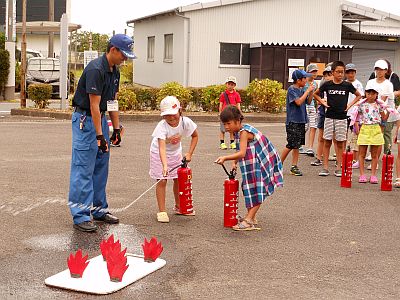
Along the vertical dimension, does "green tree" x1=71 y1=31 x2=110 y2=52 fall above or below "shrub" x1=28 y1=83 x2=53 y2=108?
above

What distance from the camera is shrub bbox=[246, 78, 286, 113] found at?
2288 centimetres

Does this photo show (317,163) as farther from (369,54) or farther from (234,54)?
(369,54)

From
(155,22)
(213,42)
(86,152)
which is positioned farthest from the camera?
(155,22)

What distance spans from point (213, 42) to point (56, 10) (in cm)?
3719

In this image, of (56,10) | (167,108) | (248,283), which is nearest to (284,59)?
(167,108)

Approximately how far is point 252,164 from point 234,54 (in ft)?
74.6

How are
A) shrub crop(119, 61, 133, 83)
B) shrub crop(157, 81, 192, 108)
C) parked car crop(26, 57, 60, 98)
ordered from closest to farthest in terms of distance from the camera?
1. shrub crop(157, 81, 192, 108)
2. parked car crop(26, 57, 60, 98)
3. shrub crop(119, 61, 133, 83)

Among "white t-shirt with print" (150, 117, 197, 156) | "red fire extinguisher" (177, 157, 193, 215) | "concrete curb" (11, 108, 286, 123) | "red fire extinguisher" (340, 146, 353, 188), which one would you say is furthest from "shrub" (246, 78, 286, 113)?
"white t-shirt with print" (150, 117, 197, 156)

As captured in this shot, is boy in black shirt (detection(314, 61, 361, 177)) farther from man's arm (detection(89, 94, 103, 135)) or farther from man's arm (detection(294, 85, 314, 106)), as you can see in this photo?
man's arm (detection(89, 94, 103, 135))

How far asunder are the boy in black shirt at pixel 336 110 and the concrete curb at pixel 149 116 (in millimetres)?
10436

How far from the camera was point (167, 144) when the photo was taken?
769 centimetres

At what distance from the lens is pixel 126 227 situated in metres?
7.42

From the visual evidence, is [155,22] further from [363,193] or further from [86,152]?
[86,152]

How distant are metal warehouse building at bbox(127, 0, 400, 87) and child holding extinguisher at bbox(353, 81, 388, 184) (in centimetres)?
1843
